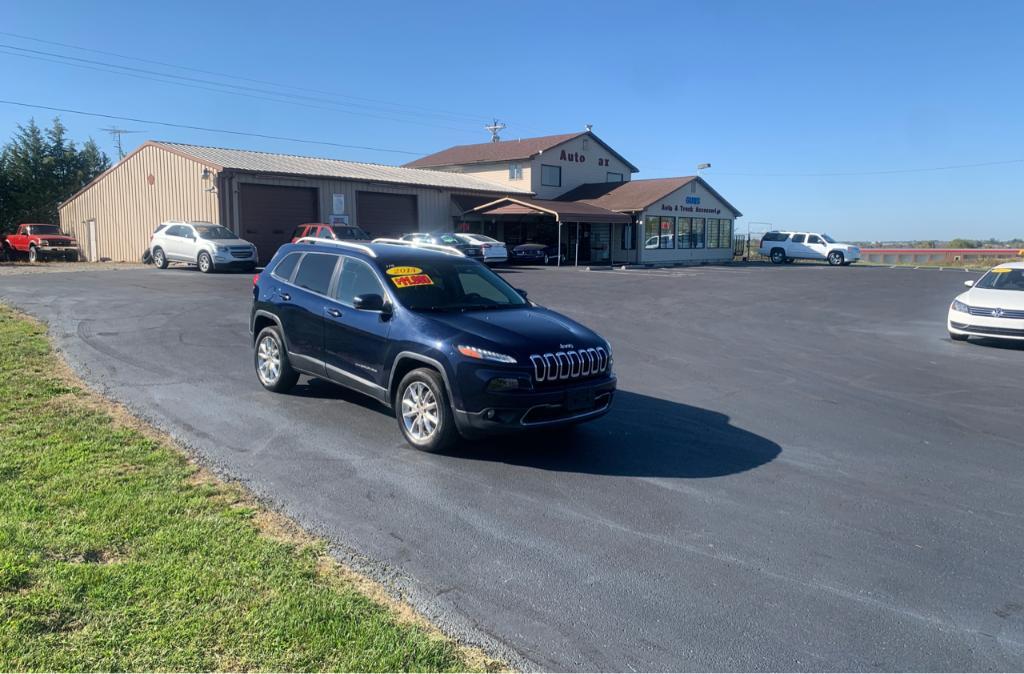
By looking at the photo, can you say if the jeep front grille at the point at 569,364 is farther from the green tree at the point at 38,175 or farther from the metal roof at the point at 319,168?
the green tree at the point at 38,175

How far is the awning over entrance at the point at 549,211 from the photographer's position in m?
36.8

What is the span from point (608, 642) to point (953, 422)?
601cm

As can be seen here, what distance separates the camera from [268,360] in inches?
334

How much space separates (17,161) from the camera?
165ft

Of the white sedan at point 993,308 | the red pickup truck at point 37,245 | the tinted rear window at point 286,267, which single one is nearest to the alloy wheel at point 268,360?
the tinted rear window at point 286,267

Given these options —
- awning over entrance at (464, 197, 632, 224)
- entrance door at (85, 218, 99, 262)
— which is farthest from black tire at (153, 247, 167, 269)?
awning over entrance at (464, 197, 632, 224)

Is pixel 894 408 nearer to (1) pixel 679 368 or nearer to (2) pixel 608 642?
(1) pixel 679 368

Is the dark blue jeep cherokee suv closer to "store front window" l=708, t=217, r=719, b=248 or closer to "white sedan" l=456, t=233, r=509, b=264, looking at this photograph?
"white sedan" l=456, t=233, r=509, b=264

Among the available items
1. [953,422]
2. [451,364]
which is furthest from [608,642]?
[953,422]

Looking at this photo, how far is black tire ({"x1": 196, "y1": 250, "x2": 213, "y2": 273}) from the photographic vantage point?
25312 mm

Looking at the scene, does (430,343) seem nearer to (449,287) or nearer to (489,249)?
(449,287)

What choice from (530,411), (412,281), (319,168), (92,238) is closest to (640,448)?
(530,411)

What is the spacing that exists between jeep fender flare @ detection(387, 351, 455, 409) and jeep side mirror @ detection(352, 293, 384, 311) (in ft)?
1.64

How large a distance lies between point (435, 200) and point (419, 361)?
3235cm
